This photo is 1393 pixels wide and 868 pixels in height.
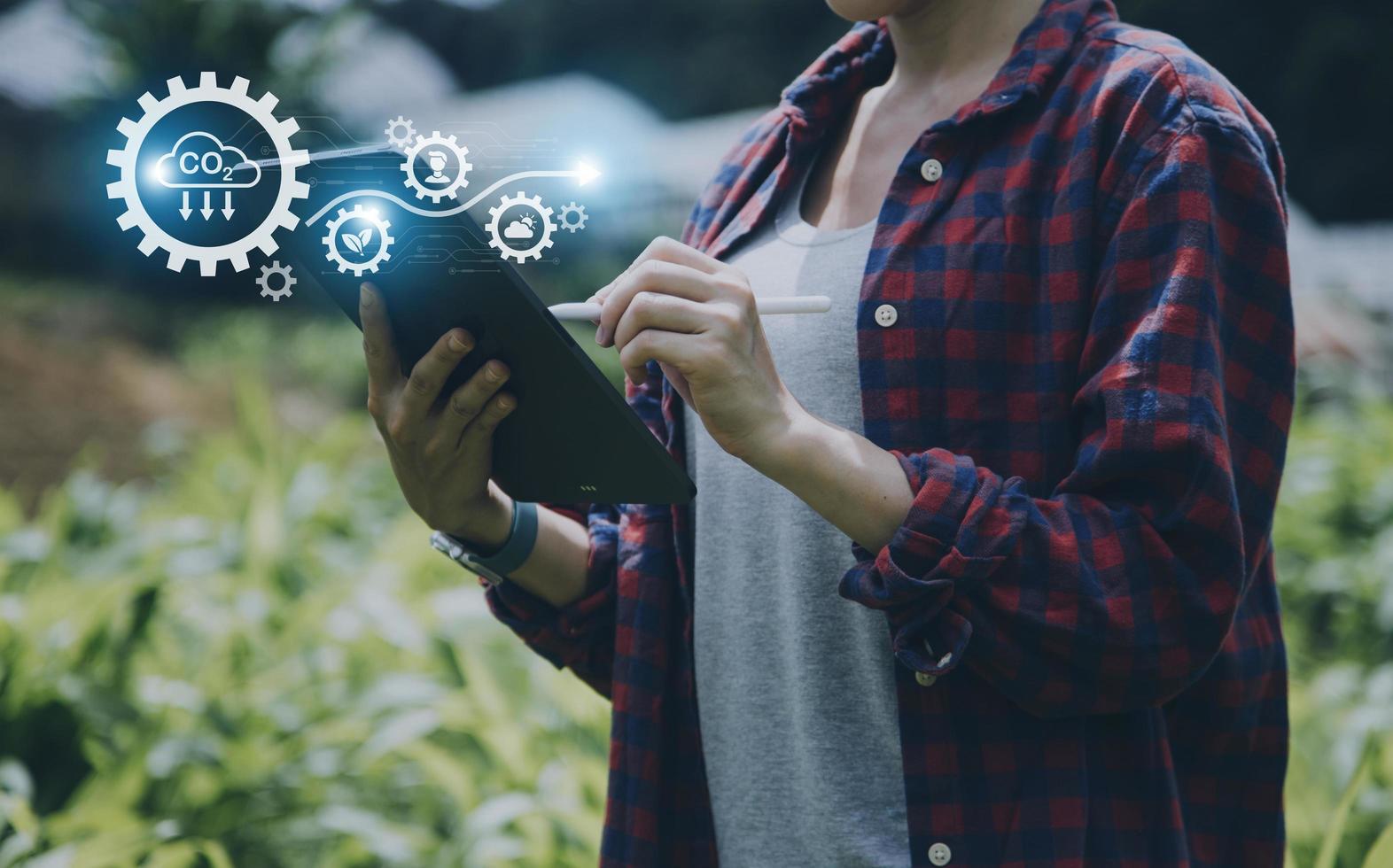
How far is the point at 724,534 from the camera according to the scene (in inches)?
44.4

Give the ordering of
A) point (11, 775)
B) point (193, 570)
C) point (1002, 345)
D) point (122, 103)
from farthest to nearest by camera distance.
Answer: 1. point (122, 103)
2. point (193, 570)
3. point (11, 775)
4. point (1002, 345)

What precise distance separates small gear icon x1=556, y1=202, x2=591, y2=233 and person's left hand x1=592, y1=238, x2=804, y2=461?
0.20 metres

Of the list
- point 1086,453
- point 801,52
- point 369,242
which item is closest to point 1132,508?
point 1086,453

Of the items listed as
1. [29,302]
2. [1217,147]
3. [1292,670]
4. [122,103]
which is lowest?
[1292,670]

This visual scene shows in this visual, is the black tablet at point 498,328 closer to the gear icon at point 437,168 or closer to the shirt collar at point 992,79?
the gear icon at point 437,168

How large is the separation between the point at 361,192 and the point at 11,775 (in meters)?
1.56

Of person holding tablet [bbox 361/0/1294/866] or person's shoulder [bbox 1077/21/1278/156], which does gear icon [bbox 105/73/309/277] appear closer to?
person holding tablet [bbox 361/0/1294/866]

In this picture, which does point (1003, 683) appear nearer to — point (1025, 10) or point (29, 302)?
point (1025, 10)

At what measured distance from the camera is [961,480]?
881 millimetres

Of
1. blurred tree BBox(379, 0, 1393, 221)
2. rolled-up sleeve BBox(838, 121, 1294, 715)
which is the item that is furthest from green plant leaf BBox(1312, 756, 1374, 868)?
blurred tree BBox(379, 0, 1393, 221)

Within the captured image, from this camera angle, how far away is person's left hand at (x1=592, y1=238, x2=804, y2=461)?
0.84 metres

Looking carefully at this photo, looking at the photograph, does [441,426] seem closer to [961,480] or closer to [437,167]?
[437,167]

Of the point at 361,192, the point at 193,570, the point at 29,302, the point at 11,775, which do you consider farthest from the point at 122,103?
the point at 361,192

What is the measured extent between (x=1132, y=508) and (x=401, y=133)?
69 centimetres
